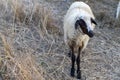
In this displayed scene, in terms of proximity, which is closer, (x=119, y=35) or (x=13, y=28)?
(x=13, y=28)

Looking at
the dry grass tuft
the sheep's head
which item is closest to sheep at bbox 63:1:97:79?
the sheep's head

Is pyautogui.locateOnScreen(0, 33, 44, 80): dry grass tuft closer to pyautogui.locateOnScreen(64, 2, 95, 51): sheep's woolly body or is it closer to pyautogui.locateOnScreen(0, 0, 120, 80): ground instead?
pyautogui.locateOnScreen(0, 0, 120, 80): ground

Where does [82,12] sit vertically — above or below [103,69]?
above

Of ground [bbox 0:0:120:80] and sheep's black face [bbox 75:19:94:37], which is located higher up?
sheep's black face [bbox 75:19:94:37]

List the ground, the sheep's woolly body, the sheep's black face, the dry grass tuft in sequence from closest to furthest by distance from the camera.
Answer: the dry grass tuft, the sheep's black face, the sheep's woolly body, the ground

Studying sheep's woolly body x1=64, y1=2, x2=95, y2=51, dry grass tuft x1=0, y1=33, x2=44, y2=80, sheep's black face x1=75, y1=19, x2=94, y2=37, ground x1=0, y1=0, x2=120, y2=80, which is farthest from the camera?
ground x1=0, y1=0, x2=120, y2=80

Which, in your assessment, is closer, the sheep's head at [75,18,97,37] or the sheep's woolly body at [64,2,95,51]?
the sheep's head at [75,18,97,37]

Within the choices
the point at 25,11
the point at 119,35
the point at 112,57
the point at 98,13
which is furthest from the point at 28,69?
the point at 98,13

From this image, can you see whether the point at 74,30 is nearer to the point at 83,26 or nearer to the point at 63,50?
the point at 83,26

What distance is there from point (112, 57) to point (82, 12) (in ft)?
4.22

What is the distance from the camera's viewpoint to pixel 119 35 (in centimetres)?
674

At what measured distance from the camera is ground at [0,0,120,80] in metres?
5.20

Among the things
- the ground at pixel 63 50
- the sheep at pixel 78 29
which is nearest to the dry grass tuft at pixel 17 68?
the ground at pixel 63 50

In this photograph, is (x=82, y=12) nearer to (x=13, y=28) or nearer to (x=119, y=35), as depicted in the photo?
(x=13, y=28)
